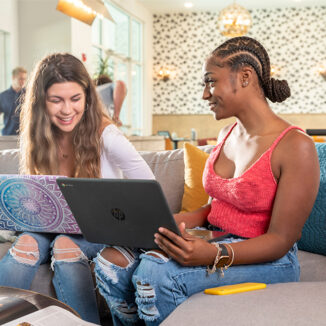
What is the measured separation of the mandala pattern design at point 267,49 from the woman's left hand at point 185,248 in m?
9.51

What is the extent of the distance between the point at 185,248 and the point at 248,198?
0.97 ft

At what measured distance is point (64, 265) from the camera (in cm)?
162

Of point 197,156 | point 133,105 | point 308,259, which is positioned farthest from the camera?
point 133,105

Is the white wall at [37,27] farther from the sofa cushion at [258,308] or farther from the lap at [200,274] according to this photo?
the sofa cushion at [258,308]

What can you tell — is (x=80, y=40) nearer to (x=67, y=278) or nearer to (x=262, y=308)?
(x=67, y=278)

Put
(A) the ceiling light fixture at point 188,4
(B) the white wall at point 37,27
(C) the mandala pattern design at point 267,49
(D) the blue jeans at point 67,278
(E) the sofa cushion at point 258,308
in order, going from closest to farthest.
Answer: (E) the sofa cushion at point 258,308 → (D) the blue jeans at point 67,278 → (B) the white wall at point 37,27 → (A) the ceiling light fixture at point 188,4 → (C) the mandala pattern design at point 267,49

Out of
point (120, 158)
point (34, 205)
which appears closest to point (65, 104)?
point (120, 158)

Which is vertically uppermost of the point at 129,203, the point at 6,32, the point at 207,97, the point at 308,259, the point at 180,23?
Result: the point at 180,23

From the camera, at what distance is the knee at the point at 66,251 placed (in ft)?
5.36

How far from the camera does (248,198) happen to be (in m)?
1.41

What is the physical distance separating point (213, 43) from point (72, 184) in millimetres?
9984

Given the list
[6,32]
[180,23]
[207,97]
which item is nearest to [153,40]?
[180,23]

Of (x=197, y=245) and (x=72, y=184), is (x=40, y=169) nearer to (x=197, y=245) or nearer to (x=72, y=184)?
(x=72, y=184)

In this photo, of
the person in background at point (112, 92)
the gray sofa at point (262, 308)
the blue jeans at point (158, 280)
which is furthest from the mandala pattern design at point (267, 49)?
the gray sofa at point (262, 308)
